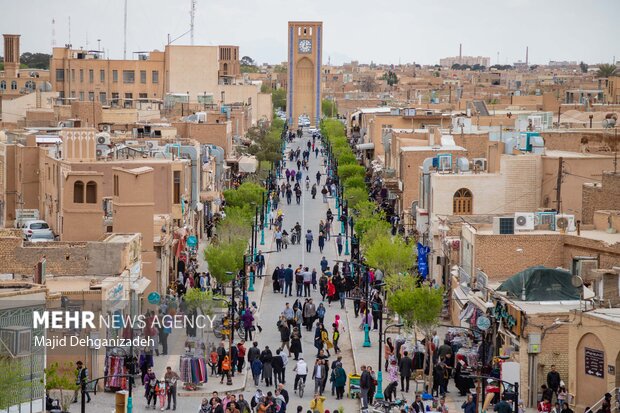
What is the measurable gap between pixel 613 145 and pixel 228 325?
22.0 m

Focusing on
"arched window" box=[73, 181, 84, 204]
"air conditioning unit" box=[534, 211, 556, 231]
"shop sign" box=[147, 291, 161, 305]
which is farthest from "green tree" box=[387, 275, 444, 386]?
"arched window" box=[73, 181, 84, 204]

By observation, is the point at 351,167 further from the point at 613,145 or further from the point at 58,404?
the point at 58,404

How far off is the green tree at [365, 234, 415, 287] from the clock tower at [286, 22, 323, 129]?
98238mm

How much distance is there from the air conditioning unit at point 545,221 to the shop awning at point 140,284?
872 centimetres

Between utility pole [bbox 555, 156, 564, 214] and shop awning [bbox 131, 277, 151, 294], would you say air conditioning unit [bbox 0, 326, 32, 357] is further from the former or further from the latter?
utility pole [bbox 555, 156, 564, 214]

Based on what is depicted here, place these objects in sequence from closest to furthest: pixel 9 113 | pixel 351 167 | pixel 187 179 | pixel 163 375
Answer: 1. pixel 163 375
2. pixel 187 179
3. pixel 351 167
4. pixel 9 113

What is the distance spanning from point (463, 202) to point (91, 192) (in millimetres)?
12294

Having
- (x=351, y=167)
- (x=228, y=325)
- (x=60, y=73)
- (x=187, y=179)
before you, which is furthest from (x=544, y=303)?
(x=60, y=73)

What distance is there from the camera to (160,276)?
35.5 metres

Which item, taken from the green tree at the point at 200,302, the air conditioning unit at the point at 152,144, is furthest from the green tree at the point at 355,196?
the green tree at the point at 200,302

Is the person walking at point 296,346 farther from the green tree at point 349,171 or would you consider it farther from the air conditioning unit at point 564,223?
the green tree at point 349,171

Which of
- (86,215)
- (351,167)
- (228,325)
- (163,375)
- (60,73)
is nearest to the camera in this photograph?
(163,375)

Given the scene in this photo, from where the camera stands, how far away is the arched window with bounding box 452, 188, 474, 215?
40938mm

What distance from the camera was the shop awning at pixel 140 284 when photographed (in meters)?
30.3
